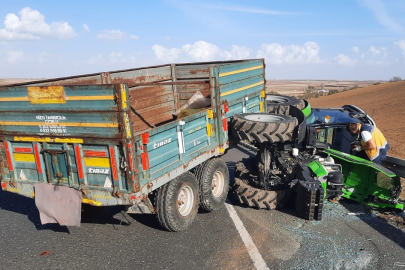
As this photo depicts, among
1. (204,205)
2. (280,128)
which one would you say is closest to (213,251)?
(204,205)

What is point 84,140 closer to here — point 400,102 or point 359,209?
point 359,209

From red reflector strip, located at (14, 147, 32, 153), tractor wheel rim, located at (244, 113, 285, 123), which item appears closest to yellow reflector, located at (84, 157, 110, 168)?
red reflector strip, located at (14, 147, 32, 153)

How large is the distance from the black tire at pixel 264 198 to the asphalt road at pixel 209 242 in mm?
163

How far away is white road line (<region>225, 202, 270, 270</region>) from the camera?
457cm

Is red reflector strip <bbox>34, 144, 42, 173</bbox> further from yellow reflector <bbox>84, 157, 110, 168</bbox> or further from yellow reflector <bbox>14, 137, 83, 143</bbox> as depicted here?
yellow reflector <bbox>84, 157, 110, 168</bbox>

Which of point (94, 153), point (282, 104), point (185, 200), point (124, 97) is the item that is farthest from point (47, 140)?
point (282, 104)

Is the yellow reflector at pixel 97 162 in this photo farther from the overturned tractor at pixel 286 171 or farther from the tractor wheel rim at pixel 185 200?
the overturned tractor at pixel 286 171

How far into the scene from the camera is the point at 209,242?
5234 millimetres

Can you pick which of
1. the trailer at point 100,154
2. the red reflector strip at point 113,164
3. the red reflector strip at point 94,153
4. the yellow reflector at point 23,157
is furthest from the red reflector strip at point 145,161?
the yellow reflector at point 23,157

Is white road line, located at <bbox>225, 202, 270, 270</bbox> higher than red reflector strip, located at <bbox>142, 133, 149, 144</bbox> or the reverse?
the reverse

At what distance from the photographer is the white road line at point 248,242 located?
4.57 meters

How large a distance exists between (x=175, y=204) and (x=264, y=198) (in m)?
1.72

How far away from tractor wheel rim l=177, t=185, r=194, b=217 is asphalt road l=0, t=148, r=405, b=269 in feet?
1.11

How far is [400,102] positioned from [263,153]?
17.3m
